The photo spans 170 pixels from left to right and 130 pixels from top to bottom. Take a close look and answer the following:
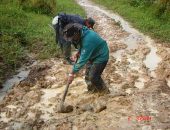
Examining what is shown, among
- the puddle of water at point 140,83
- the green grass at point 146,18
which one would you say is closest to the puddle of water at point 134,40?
the green grass at point 146,18

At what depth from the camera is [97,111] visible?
724 centimetres

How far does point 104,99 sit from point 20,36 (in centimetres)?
548

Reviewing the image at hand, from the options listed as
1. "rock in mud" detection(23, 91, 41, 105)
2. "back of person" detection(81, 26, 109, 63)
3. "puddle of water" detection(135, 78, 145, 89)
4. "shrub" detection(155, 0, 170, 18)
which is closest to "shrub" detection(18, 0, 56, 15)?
"shrub" detection(155, 0, 170, 18)

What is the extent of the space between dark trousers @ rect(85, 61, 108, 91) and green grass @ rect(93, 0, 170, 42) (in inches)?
248

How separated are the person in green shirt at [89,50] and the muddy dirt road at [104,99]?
0.53 metres

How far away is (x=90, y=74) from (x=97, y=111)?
3.03ft

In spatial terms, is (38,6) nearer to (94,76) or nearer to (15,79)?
(15,79)

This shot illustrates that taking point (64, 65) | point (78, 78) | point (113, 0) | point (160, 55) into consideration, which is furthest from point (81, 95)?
point (113, 0)

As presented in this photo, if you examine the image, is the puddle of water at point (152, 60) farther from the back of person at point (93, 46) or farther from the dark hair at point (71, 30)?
the dark hair at point (71, 30)

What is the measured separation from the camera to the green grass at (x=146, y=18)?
49.1ft

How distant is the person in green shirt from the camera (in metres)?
6.98

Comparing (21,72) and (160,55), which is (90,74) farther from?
(160,55)

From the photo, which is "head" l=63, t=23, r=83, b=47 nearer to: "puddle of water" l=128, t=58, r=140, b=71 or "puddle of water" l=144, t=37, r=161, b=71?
"puddle of water" l=128, t=58, r=140, b=71

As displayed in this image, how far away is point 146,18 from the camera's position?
17828 millimetres
